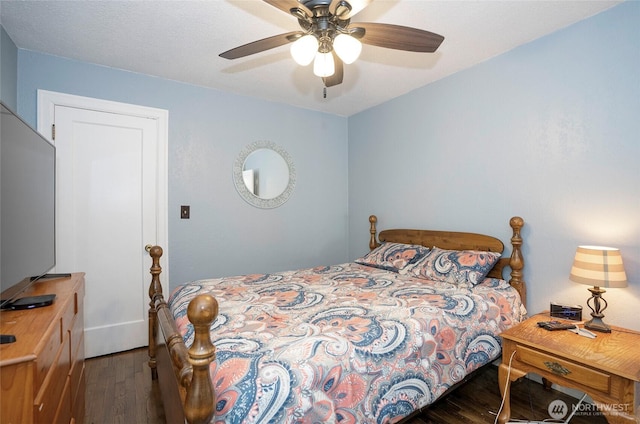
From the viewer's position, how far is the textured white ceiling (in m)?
1.93

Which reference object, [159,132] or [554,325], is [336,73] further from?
[554,325]

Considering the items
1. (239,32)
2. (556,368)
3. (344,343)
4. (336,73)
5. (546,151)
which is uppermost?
(239,32)

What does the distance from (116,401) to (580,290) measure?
3160 mm

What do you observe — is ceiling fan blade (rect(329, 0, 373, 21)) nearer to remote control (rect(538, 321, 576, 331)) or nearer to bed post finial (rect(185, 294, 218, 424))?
bed post finial (rect(185, 294, 218, 424))

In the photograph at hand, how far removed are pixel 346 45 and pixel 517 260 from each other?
194cm

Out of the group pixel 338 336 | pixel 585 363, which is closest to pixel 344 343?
pixel 338 336

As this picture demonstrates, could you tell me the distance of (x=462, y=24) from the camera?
210 cm

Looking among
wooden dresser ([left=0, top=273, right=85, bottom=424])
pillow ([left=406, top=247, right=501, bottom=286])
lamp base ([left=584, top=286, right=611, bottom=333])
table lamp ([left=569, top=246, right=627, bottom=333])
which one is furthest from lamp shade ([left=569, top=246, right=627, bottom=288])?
wooden dresser ([left=0, top=273, right=85, bottom=424])

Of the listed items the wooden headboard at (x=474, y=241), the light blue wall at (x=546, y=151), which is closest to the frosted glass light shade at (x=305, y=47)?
the light blue wall at (x=546, y=151)

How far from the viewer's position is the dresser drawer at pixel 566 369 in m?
1.47

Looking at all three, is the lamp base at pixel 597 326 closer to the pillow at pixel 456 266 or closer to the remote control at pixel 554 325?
the remote control at pixel 554 325

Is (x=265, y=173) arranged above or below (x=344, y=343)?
above

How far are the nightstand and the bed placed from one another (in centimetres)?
19

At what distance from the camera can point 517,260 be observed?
2.34 meters
